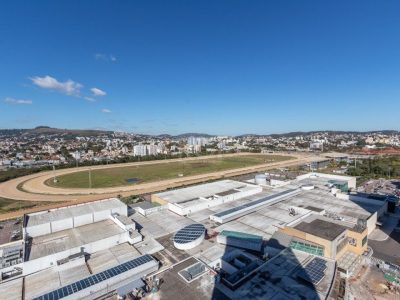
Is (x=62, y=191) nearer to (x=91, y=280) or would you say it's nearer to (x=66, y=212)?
(x=66, y=212)

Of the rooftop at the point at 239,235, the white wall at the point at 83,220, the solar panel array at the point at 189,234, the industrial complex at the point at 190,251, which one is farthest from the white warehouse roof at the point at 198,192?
the rooftop at the point at 239,235

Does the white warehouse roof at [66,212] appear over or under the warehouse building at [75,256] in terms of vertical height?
over

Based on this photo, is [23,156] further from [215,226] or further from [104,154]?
[215,226]

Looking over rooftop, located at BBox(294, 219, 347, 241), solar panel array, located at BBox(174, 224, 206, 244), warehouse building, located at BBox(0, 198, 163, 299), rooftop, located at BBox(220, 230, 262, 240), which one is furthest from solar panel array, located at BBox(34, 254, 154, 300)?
rooftop, located at BBox(294, 219, 347, 241)

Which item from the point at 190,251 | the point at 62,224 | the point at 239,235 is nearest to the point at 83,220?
the point at 62,224

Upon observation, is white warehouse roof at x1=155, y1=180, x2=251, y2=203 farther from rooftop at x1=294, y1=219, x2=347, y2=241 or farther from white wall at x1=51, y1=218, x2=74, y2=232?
rooftop at x1=294, y1=219, x2=347, y2=241

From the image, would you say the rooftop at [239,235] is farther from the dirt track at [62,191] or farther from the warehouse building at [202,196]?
the dirt track at [62,191]
